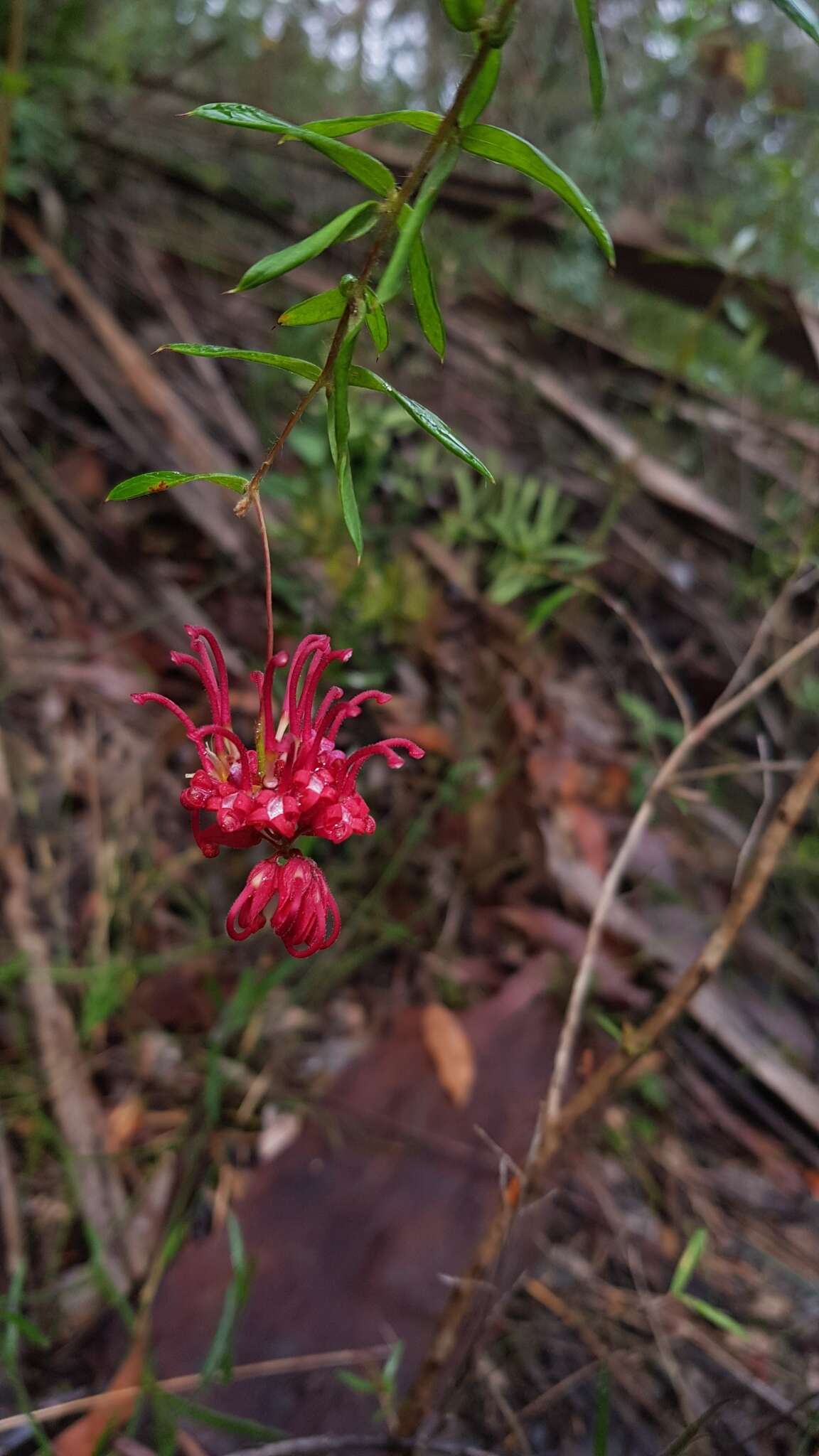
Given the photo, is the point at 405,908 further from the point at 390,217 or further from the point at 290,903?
the point at 390,217

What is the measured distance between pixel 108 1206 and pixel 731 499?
7.83ft

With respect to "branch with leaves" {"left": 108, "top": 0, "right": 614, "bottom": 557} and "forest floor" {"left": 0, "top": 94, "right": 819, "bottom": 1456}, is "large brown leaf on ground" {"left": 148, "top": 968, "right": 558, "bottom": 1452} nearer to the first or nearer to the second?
"forest floor" {"left": 0, "top": 94, "right": 819, "bottom": 1456}

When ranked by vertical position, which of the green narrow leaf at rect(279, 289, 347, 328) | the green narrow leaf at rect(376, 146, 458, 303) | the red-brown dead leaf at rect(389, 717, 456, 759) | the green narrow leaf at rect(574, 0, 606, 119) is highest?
the green narrow leaf at rect(574, 0, 606, 119)

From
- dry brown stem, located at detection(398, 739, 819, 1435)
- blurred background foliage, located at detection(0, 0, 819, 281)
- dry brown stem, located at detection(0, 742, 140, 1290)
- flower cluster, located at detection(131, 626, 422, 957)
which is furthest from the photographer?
blurred background foliage, located at detection(0, 0, 819, 281)

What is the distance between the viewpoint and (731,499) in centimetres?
276

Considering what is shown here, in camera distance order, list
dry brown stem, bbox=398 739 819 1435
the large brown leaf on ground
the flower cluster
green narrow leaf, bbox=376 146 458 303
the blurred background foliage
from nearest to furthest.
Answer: green narrow leaf, bbox=376 146 458 303 < the flower cluster < dry brown stem, bbox=398 739 819 1435 < the large brown leaf on ground < the blurred background foliage

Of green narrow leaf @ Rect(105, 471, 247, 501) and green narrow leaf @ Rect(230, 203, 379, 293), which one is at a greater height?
green narrow leaf @ Rect(230, 203, 379, 293)

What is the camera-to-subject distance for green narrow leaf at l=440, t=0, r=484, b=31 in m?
0.51

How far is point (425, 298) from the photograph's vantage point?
2.06 ft

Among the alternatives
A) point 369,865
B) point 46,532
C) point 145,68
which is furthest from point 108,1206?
point 145,68

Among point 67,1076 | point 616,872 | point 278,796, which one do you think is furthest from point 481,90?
point 67,1076

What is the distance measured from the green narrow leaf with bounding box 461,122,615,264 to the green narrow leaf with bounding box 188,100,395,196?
0.06 m

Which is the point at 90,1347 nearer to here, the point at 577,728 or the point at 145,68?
the point at 577,728

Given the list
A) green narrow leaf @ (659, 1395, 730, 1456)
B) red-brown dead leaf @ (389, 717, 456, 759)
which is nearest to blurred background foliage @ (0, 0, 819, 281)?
red-brown dead leaf @ (389, 717, 456, 759)
